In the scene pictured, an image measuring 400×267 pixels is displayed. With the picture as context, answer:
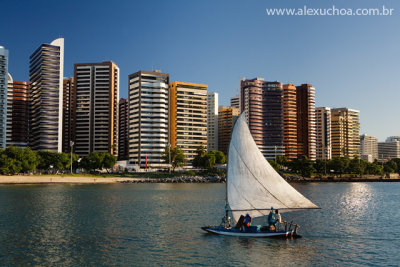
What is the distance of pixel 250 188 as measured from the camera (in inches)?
1880

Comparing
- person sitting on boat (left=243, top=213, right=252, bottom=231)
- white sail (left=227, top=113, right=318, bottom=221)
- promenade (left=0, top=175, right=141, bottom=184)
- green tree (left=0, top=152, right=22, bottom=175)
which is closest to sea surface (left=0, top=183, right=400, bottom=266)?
person sitting on boat (left=243, top=213, right=252, bottom=231)

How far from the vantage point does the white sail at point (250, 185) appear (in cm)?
4741

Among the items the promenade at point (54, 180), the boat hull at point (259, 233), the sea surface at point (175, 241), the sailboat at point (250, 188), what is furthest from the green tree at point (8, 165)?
the boat hull at point (259, 233)

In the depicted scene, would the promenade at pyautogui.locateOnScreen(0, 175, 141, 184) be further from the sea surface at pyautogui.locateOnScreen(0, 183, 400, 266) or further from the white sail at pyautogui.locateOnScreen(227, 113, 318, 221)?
the white sail at pyautogui.locateOnScreen(227, 113, 318, 221)

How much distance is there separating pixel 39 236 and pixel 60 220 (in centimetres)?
1373

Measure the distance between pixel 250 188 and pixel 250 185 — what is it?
366mm

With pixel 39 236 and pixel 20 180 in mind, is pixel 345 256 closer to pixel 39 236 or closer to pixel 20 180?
pixel 39 236

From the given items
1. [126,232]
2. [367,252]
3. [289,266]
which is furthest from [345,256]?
[126,232]

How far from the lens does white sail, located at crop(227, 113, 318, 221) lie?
47406mm

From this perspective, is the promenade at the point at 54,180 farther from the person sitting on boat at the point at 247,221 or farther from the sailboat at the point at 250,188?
the person sitting on boat at the point at 247,221

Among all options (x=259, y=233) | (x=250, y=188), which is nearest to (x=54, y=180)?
(x=250, y=188)

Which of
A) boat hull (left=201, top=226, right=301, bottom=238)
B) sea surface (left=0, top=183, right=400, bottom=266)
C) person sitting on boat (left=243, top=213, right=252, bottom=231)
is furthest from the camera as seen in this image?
person sitting on boat (left=243, top=213, right=252, bottom=231)

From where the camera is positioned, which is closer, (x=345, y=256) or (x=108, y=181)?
(x=345, y=256)

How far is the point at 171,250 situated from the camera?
42562 mm
